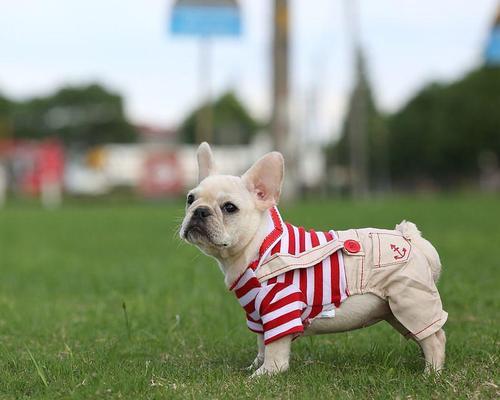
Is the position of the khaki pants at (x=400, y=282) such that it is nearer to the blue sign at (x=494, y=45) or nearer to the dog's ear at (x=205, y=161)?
the dog's ear at (x=205, y=161)

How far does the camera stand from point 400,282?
152 inches

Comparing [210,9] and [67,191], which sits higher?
[210,9]

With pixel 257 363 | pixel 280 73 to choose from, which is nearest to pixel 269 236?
pixel 257 363

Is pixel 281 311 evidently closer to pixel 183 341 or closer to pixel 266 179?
pixel 266 179

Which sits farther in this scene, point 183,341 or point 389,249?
point 183,341

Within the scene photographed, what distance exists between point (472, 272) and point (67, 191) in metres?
43.4

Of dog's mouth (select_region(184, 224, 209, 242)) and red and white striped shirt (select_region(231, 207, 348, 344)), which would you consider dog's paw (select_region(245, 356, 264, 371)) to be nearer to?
red and white striped shirt (select_region(231, 207, 348, 344))

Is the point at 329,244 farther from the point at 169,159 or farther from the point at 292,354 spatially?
the point at 169,159

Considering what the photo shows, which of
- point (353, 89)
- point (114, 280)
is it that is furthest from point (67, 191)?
point (114, 280)

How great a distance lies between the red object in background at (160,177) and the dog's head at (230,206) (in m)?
30.3

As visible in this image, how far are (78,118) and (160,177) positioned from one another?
6268cm

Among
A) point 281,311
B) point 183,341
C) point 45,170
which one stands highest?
point 281,311

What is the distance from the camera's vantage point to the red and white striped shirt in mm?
3822

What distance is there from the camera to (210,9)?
569 inches
